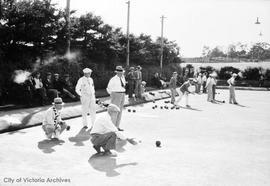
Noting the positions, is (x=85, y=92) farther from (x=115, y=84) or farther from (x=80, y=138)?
(x=80, y=138)

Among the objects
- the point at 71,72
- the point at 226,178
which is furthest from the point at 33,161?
the point at 71,72

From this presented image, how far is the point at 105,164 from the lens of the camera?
22.3ft

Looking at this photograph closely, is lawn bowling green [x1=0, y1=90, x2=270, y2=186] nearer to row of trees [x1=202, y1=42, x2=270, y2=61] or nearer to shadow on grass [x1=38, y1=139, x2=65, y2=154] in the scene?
shadow on grass [x1=38, y1=139, x2=65, y2=154]

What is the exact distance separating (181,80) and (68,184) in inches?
1343

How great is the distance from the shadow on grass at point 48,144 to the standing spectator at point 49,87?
253 inches

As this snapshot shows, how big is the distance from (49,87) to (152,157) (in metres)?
9.12

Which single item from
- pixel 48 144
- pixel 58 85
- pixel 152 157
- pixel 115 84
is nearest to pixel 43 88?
pixel 58 85

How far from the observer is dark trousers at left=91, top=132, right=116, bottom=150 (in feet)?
24.5

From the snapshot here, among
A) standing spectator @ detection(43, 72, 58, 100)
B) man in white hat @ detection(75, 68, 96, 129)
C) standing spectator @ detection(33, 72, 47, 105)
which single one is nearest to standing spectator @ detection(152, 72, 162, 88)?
standing spectator @ detection(43, 72, 58, 100)

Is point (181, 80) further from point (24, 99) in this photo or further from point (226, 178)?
point (226, 178)

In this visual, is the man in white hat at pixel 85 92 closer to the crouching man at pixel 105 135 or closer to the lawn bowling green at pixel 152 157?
the lawn bowling green at pixel 152 157

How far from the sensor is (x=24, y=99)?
14859 millimetres

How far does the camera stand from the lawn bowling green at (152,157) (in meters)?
6.00

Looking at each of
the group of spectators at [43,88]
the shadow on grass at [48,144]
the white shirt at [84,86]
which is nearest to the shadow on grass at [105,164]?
the shadow on grass at [48,144]
